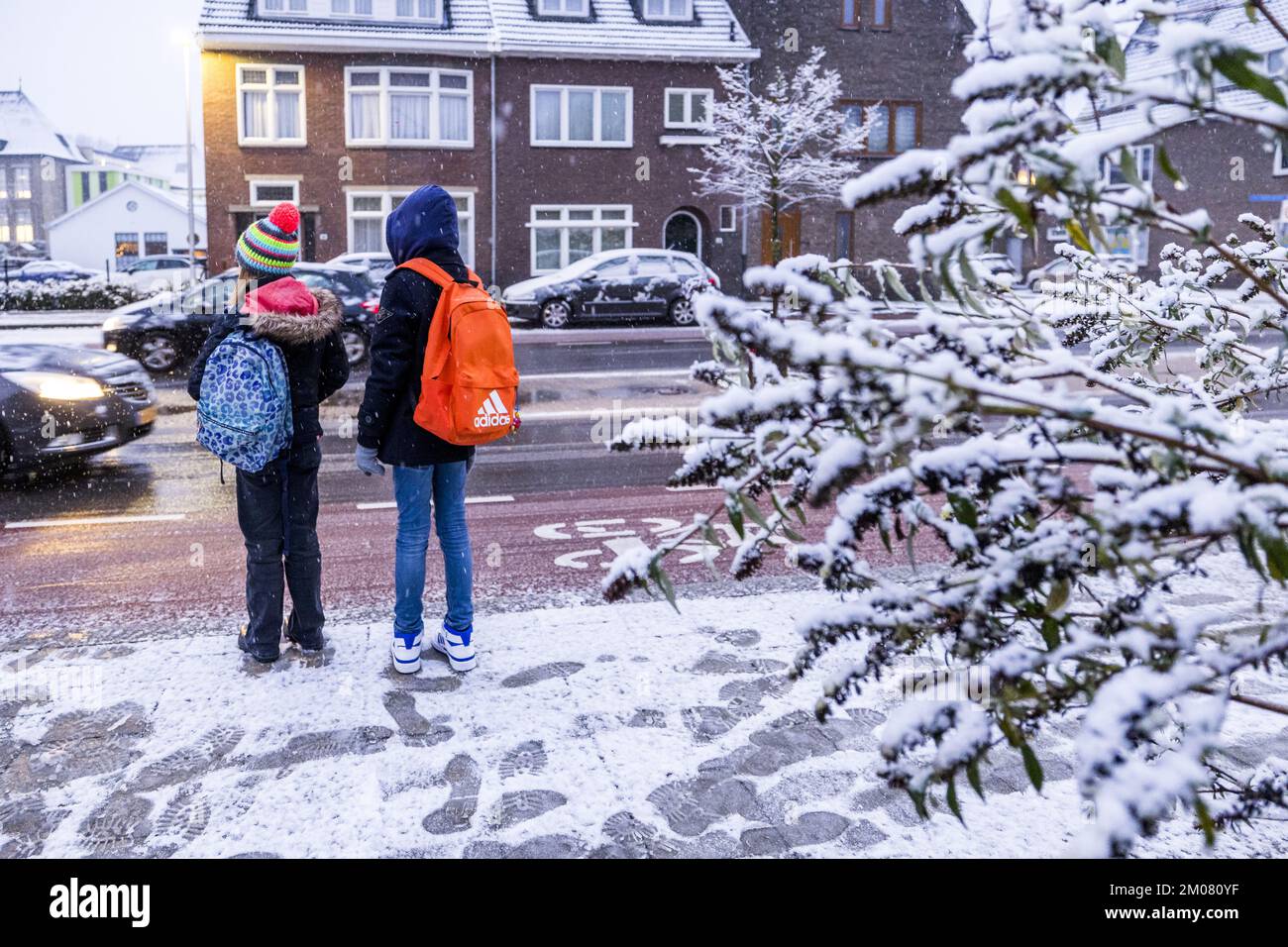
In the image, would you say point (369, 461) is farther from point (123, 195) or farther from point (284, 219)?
point (123, 195)

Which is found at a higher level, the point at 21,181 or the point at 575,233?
the point at 21,181

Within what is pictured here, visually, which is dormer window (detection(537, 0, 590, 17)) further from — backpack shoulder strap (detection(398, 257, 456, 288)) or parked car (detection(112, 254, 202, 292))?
backpack shoulder strap (detection(398, 257, 456, 288))

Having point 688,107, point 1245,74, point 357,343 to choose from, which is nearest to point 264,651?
point 1245,74

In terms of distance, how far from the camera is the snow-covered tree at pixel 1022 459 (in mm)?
1528

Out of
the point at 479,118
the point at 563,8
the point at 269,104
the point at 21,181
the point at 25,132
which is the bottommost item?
the point at 479,118

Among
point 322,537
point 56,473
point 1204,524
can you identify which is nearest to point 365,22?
point 56,473

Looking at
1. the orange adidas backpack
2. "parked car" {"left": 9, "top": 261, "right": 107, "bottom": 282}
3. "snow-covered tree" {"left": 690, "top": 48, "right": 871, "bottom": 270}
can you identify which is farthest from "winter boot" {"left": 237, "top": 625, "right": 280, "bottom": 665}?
"parked car" {"left": 9, "top": 261, "right": 107, "bottom": 282}

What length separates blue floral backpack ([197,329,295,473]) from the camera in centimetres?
469

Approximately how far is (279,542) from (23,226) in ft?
303

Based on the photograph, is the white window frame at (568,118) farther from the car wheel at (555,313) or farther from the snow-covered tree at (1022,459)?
the snow-covered tree at (1022,459)

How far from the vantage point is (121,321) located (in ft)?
56.2

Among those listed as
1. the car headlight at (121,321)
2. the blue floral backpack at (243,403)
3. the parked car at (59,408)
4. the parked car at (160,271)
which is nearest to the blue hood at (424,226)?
the blue floral backpack at (243,403)

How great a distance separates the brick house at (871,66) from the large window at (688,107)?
243cm
